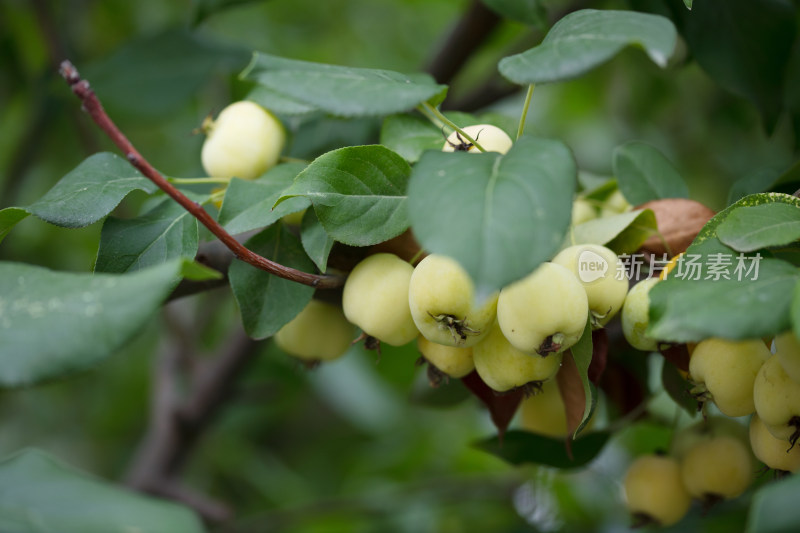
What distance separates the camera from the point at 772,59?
1.68 feet

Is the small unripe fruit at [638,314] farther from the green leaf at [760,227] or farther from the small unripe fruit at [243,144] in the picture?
the small unripe fruit at [243,144]

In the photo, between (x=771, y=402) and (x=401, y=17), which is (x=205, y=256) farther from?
(x=401, y=17)

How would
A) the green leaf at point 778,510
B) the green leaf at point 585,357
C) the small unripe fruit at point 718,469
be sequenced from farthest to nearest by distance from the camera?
the small unripe fruit at point 718,469
the green leaf at point 585,357
the green leaf at point 778,510

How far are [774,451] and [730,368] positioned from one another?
2.1 inches

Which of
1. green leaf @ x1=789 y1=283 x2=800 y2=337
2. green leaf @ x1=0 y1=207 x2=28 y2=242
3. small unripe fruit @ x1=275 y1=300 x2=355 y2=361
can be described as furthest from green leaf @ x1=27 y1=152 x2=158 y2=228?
green leaf @ x1=789 y1=283 x2=800 y2=337

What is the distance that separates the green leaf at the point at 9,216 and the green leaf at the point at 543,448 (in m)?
0.32

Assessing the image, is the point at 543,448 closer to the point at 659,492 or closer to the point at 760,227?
the point at 659,492

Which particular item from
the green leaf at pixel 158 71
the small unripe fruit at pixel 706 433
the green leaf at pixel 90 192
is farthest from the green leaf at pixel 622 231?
the green leaf at pixel 158 71

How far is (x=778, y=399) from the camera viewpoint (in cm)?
31

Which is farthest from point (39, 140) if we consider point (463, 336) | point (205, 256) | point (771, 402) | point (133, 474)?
point (771, 402)

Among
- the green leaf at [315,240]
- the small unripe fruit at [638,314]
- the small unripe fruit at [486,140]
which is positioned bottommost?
the small unripe fruit at [638,314]

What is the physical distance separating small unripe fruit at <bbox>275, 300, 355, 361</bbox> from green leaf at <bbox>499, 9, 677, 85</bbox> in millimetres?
188

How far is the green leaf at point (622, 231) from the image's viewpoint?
0.39 meters

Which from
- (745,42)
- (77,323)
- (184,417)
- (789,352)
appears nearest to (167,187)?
(77,323)
